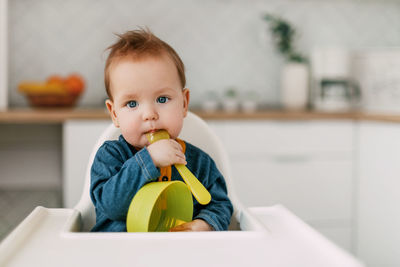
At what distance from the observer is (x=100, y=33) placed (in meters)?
2.60

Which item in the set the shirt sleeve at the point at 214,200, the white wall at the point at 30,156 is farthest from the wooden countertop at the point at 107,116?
the shirt sleeve at the point at 214,200

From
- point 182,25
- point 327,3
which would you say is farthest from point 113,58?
point 327,3

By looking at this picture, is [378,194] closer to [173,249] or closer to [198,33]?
[198,33]

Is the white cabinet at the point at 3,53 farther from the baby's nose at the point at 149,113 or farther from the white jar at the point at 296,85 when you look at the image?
the baby's nose at the point at 149,113

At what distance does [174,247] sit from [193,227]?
10.7 inches

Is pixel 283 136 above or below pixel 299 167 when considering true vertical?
above

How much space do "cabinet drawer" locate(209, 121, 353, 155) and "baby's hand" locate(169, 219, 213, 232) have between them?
1.28m

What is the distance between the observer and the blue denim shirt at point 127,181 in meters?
0.81

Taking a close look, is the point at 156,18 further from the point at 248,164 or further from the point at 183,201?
the point at 183,201

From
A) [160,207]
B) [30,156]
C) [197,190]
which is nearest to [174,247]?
[197,190]

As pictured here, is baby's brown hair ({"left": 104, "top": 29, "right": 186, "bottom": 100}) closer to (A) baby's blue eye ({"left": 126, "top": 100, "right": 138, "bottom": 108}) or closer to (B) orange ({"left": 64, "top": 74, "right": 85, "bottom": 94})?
(A) baby's blue eye ({"left": 126, "top": 100, "right": 138, "bottom": 108})

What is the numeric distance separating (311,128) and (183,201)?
1535 mm

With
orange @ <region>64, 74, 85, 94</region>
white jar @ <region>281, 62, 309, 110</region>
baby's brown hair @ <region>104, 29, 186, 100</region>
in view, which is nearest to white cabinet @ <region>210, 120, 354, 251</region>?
white jar @ <region>281, 62, 309, 110</region>

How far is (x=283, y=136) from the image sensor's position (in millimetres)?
2232
